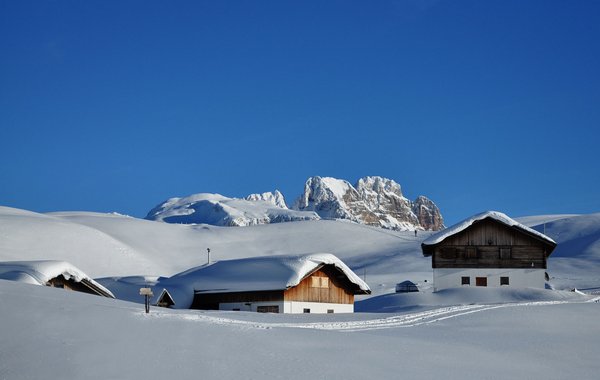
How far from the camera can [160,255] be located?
111438mm

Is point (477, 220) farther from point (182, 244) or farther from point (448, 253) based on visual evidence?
point (182, 244)

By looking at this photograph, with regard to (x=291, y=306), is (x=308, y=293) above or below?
above

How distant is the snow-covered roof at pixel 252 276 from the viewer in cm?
4206

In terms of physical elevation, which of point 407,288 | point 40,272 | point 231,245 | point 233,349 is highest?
point 231,245

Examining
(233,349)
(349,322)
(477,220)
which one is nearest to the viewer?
(233,349)

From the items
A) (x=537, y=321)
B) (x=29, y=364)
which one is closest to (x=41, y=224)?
(x=537, y=321)

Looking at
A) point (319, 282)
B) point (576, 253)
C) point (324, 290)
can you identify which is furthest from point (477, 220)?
point (576, 253)

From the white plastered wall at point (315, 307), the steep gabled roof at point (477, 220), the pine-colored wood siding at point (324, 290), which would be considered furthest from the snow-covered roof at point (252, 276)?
the steep gabled roof at point (477, 220)

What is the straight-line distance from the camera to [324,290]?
45.0 meters

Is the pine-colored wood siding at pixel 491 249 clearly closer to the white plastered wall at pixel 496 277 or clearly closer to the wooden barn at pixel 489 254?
the wooden barn at pixel 489 254

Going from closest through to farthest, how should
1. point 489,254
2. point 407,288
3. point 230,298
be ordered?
point 230,298 < point 489,254 < point 407,288

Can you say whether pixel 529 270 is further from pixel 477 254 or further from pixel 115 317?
pixel 115 317

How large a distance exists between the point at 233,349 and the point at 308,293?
30.6 m

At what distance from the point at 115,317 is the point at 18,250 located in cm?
8343
